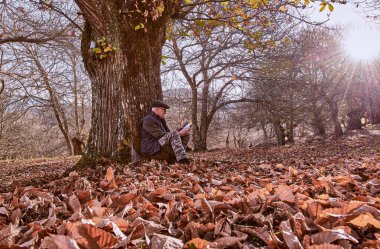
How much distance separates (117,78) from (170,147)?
1.59m

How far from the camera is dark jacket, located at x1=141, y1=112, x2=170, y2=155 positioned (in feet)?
17.8

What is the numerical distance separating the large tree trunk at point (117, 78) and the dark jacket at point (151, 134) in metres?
0.17

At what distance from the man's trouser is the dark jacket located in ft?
0.35

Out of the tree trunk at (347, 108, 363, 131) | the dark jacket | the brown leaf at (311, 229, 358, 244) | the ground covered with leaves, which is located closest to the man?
the dark jacket

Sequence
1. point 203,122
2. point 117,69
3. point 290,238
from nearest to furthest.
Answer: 1. point 290,238
2. point 117,69
3. point 203,122

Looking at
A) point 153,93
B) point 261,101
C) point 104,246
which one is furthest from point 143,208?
point 261,101

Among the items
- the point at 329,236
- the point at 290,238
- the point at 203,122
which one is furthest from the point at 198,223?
the point at 203,122

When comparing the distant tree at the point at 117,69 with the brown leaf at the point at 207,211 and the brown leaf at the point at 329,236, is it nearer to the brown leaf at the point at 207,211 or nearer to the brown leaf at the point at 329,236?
the brown leaf at the point at 207,211

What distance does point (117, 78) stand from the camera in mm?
5418

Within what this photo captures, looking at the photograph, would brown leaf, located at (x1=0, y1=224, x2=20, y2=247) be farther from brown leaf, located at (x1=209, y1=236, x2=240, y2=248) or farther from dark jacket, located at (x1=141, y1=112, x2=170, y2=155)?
dark jacket, located at (x1=141, y1=112, x2=170, y2=155)

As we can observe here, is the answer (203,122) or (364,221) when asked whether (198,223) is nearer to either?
(364,221)

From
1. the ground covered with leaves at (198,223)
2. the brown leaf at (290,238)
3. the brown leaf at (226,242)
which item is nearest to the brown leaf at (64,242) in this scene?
the ground covered with leaves at (198,223)

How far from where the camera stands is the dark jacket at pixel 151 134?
541 cm

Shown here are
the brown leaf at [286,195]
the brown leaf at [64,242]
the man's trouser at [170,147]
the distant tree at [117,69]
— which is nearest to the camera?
the brown leaf at [64,242]
